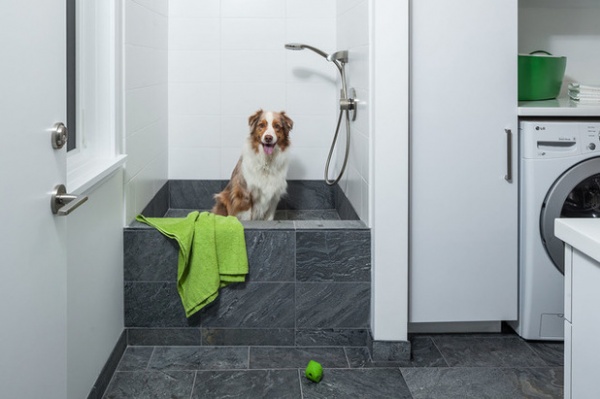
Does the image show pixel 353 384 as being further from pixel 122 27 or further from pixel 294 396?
pixel 122 27

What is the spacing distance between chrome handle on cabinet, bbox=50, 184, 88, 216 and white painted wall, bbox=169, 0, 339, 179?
2457 millimetres

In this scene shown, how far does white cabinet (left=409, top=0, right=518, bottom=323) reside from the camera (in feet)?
9.61

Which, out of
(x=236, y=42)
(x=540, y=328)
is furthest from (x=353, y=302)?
(x=236, y=42)

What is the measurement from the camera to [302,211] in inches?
162

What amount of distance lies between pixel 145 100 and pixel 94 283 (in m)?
1.15

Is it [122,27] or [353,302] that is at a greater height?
[122,27]

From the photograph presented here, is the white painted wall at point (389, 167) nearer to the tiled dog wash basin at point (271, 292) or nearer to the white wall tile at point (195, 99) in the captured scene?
the tiled dog wash basin at point (271, 292)

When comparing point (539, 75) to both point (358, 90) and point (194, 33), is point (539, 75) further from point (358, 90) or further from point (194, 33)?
point (194, 33)

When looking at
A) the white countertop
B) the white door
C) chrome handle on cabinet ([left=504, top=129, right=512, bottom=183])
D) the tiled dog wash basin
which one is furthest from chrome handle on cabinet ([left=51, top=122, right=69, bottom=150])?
chrome handle on cabinet ([left=504, top=129, right=512, bottom=183])

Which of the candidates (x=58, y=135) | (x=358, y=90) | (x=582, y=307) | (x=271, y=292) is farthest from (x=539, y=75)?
(x=58, y=135)

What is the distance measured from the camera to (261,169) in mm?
3449

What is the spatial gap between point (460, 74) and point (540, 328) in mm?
1104

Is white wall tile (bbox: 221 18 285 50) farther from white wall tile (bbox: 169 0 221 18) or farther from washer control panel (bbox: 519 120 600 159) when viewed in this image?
washer control panel (bbox: 519 120 600 159)

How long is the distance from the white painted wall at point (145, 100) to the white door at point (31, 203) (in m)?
1.30
